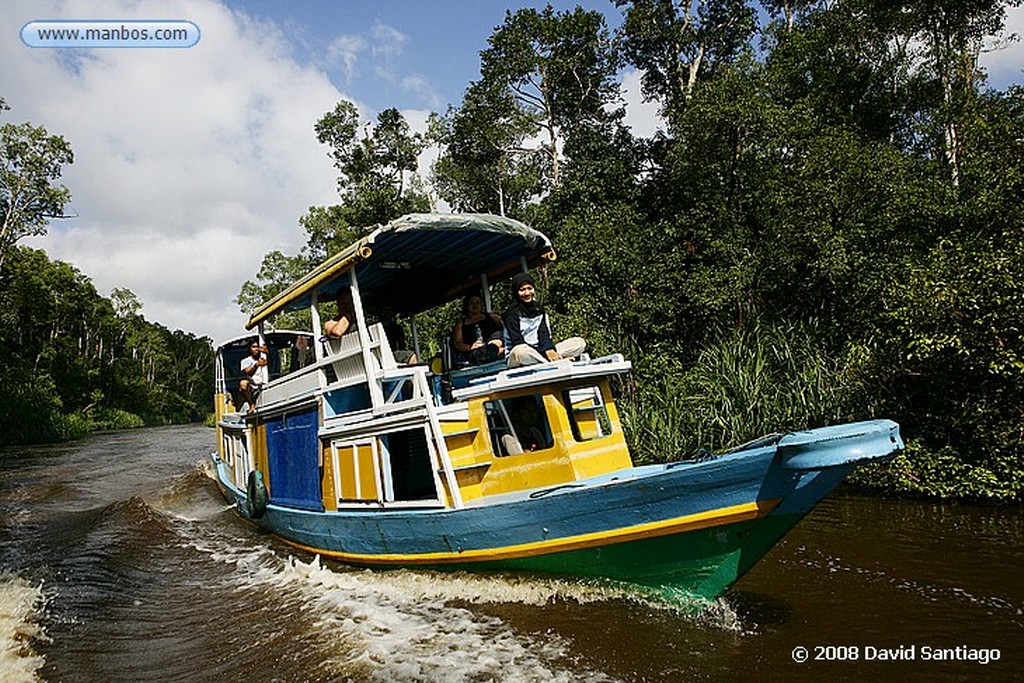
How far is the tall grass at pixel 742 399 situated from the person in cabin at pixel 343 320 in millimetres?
6603

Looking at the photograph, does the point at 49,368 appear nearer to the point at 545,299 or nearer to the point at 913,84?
the point at 545,299

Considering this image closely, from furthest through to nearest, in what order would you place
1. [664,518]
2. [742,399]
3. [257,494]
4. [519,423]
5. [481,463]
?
[742,399] → [257,494] → [519,423] → [481,463] → [664,518]

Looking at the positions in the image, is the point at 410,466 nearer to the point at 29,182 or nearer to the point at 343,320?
the point at 343,320

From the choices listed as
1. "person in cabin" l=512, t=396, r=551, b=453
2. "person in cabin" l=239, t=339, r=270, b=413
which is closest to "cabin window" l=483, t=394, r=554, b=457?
"person in cabin" l=512, t=396, r=551, b=453

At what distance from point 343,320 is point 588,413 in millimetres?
2973

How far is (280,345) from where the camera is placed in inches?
499

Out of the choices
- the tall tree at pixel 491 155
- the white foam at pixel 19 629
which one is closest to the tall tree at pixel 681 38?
the tall tree at pixel 491 155

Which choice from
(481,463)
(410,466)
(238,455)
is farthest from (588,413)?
(238,455)

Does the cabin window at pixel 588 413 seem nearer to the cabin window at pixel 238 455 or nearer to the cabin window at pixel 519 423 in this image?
the cabin window at pixel 519 423

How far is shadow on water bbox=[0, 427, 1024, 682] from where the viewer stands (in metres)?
5.03

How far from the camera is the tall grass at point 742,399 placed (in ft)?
37.9

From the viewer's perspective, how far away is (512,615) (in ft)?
19.4

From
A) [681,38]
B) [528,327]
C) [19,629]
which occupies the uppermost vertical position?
[681,38]

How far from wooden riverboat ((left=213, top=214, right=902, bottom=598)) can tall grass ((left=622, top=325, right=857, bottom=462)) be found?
16.9ft
